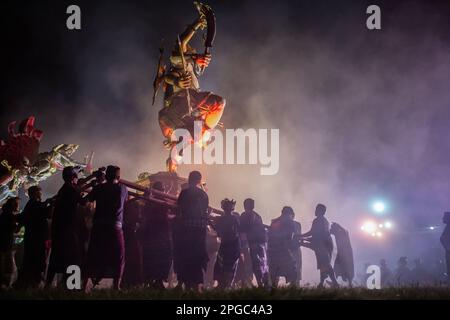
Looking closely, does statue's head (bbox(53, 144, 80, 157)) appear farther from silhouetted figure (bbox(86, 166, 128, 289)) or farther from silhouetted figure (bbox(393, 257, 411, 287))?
silhouetted figure (bbox(393, 257, 411, 287))

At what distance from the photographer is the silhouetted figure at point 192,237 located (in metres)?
6.52

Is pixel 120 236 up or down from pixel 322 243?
up

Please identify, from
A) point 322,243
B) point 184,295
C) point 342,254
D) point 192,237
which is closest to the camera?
point 184,295

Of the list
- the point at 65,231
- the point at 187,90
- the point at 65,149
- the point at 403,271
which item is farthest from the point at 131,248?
the point at 403,271

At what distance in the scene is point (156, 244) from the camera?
276 inches

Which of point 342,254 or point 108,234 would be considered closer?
point 108,234

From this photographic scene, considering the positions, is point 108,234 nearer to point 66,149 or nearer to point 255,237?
point 255,237

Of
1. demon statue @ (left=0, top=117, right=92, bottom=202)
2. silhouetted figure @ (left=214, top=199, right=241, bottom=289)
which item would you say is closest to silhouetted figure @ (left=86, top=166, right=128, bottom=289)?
silhouetted figure @ (left=214, top=199, right=241, bottom=289)

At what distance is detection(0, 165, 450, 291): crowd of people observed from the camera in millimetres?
5863

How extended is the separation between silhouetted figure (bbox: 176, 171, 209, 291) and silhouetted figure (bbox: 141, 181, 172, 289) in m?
0.42

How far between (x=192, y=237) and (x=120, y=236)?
1.24 meters

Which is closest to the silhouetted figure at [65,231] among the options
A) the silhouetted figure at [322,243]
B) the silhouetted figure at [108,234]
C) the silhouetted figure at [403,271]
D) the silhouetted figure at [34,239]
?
the silhouetted figure at [108,234]

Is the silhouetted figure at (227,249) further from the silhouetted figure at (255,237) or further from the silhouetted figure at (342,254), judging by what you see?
the silhouetted figure at (342,254)
